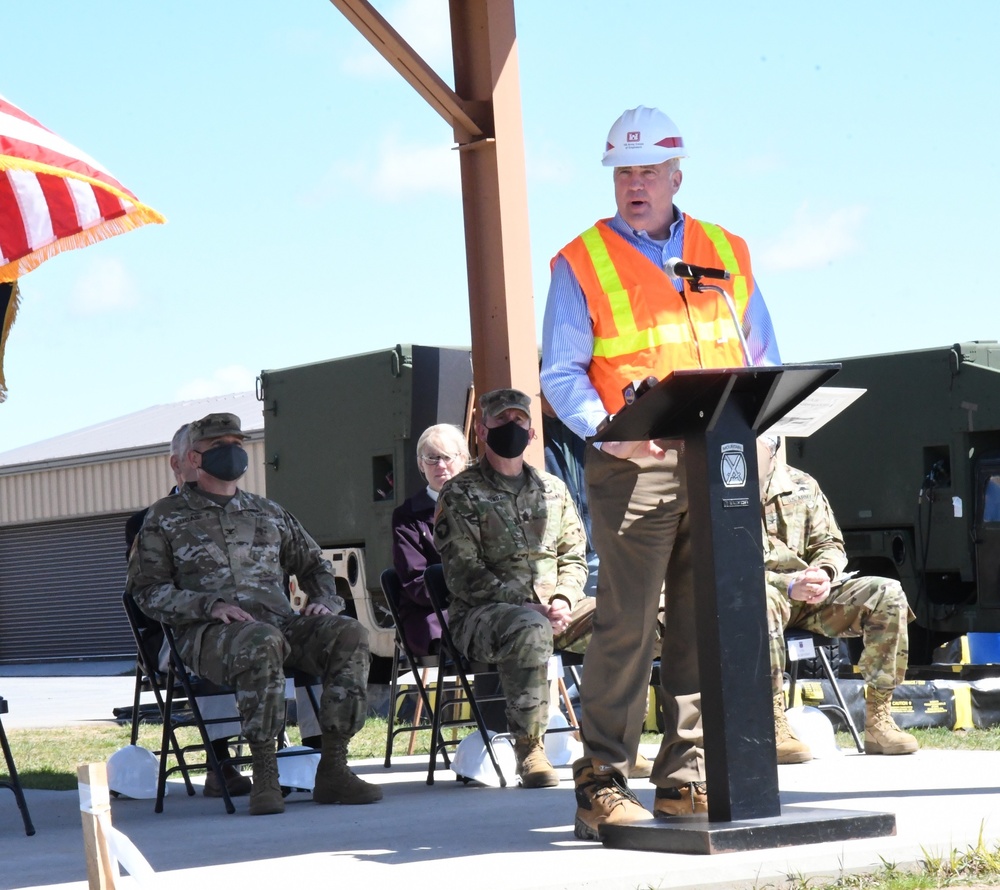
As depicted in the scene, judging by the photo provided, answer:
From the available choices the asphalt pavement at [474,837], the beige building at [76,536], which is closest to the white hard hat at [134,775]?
the asphalt pavement at [474,837]

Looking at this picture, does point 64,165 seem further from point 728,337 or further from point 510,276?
point 510,276

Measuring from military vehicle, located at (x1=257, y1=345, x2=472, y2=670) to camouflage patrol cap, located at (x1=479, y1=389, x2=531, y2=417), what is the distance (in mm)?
5272

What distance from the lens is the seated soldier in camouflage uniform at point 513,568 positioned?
19.6 feet

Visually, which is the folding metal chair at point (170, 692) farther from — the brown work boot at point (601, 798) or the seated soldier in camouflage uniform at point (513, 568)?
the brown work boot at point (601, 798)

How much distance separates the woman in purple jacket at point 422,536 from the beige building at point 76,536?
17.0 meters

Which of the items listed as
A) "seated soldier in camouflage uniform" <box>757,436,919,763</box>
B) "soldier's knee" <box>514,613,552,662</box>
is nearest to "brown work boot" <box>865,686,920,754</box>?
"seated soldier in camouflage uniform" <box>757,436,919,763</box>

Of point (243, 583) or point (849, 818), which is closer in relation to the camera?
point (849, 818)

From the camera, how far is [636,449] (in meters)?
4.21

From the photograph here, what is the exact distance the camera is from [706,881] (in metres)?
3.65

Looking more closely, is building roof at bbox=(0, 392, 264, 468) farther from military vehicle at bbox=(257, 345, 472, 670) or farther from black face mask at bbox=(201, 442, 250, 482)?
black face mask at bbox=(201, 442, 250, 482)

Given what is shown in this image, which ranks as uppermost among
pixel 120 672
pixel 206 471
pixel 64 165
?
pixel 64 165

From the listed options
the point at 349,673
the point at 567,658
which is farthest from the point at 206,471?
the point at 567,658

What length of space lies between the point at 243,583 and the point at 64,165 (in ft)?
6.66

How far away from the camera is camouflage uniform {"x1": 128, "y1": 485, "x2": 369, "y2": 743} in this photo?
573 centimetres
